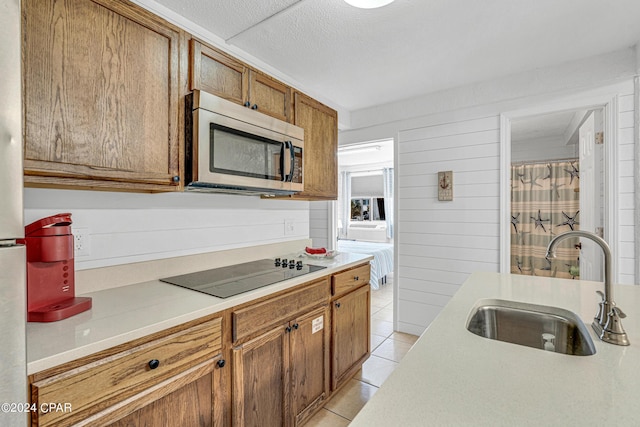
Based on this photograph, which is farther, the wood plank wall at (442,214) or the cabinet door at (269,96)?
the wood plank wall at (442,214)

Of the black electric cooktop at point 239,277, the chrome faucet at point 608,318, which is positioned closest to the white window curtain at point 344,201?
the black electric cooktop at point 239,277

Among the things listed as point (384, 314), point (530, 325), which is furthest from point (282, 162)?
point (384, 314)

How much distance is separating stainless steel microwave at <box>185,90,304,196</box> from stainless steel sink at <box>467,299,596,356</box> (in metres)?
1.26

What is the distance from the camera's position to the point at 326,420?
1.88m

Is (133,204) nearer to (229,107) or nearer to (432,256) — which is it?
(229,107)

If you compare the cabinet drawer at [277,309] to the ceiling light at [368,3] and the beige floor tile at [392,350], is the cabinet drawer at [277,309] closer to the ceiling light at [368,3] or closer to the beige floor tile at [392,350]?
the beige floor tile at [392,350]

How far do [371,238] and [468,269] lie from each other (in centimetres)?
392

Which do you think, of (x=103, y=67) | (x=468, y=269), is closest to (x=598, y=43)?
(x=468, y=269)

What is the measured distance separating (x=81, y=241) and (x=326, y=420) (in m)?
1.72

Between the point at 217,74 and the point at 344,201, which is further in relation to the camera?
the point at 344,201

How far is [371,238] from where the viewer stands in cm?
676

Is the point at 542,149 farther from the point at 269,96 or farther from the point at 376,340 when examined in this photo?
the point at 269,96

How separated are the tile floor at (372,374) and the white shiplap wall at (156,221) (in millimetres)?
1253

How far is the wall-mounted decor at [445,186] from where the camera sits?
2.93 metres
